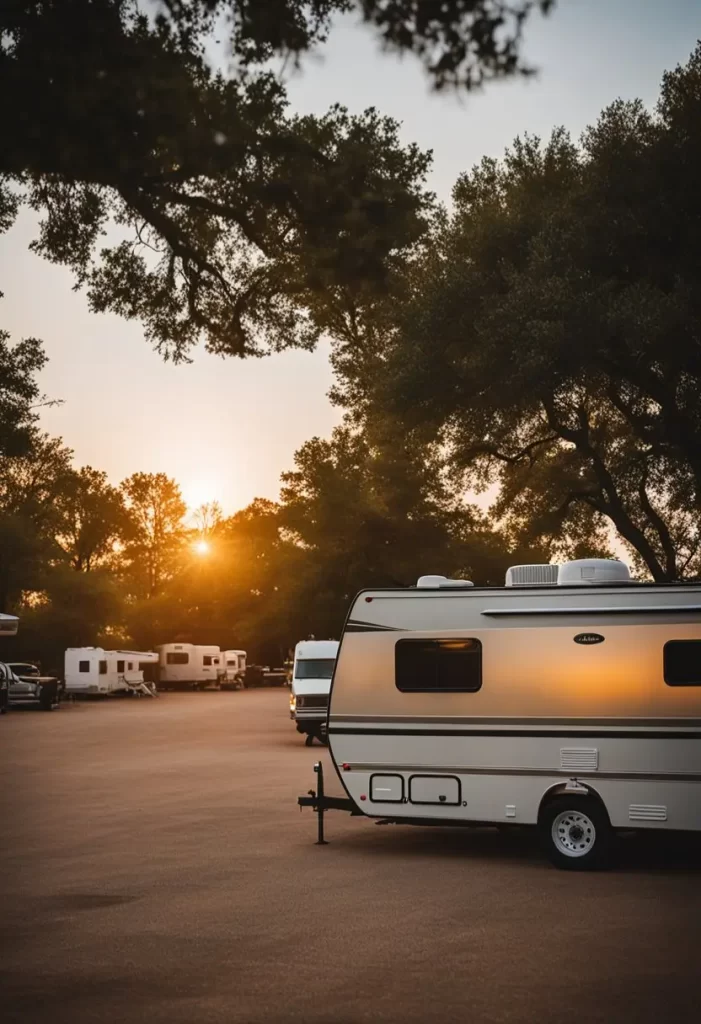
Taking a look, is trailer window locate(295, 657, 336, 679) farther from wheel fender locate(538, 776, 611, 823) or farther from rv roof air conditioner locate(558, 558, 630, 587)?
wheel fender locate(538, 776, 611, 823)

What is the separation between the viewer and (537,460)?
35.0 metres

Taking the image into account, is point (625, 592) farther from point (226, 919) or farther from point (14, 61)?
point (14, 61)

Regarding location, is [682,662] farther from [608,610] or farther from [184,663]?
[184,663]

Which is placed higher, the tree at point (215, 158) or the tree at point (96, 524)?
the tree at point (96, 524)

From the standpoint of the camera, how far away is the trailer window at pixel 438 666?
13.7 meters

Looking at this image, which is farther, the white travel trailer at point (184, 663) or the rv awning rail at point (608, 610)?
the white travel trailer at point (184, 663)

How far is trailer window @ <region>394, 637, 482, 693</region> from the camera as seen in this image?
13.7 meters

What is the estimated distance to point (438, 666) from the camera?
45.6 feet

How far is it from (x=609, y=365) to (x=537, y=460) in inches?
375

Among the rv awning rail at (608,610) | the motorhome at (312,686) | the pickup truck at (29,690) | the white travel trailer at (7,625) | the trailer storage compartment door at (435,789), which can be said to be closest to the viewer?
the rv awning rail at (608,610)

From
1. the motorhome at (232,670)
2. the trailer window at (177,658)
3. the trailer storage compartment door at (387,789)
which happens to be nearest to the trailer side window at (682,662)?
the trailer storage compartment door at (387,789)

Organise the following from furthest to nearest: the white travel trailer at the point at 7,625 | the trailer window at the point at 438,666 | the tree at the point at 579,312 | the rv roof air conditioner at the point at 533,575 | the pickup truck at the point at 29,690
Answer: the pickup truck at the point at 29,690, the white travel trailer at the point at 7,625, the tree at the point at 579,312, the rv roof air conditioner at the point at 533,575, the trailer window at the point at 438,666

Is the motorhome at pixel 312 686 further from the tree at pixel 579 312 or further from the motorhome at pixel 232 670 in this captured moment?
the motorhome at pixel 232 670

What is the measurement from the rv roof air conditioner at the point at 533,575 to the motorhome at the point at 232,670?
210 feet
